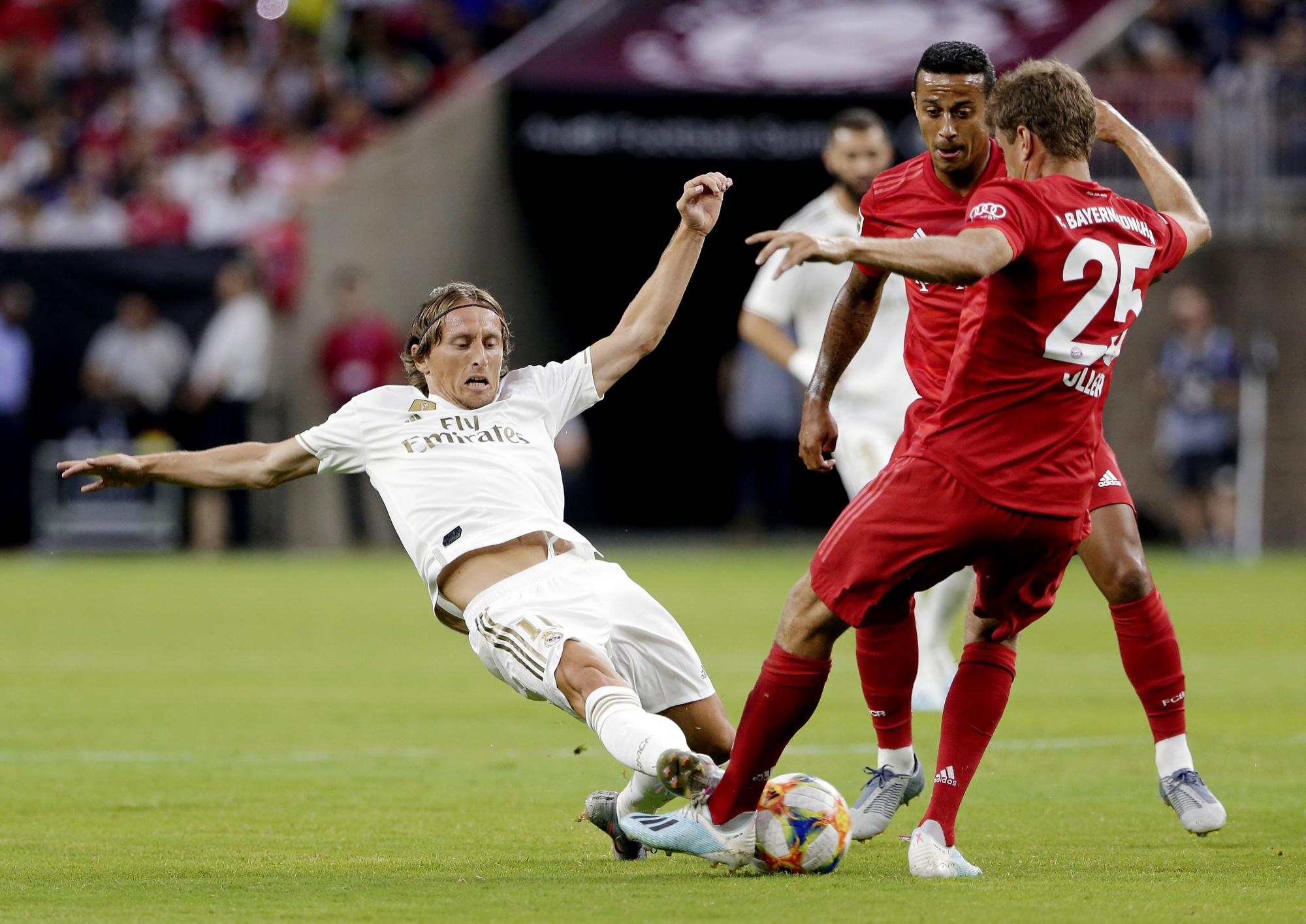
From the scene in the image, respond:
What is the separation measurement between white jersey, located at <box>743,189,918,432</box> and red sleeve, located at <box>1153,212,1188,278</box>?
3386 millimetres

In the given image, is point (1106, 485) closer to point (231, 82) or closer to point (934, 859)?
point (934, 859)

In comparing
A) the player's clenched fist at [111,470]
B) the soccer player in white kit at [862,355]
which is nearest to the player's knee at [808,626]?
the player's clenched fist at [111,470]

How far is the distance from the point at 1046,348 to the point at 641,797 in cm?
172

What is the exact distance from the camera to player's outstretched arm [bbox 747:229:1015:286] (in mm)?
4613

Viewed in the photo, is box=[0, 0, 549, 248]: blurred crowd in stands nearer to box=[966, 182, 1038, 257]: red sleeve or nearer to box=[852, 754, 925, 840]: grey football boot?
box=[852, 754, 925, 840]: grey football boot

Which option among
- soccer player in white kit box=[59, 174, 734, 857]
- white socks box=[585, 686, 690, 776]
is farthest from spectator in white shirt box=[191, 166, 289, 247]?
white socks box=[585, 686, 690, 776]

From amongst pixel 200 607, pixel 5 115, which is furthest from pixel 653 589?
pixel 5 115

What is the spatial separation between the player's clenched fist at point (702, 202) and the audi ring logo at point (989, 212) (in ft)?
4.12

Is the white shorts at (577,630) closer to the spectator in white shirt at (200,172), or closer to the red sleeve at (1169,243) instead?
the red sleeve at (1169,243)

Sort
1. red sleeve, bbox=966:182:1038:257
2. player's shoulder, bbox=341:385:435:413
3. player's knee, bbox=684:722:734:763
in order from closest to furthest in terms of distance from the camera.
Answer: red sleeve, bbox=966:182:1038:257, player's knee, bbox=684:722:734:763, player's shoulder, bbox=341:385:435:413

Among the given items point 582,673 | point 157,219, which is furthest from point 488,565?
point 157,219

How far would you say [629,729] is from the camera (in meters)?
5.14

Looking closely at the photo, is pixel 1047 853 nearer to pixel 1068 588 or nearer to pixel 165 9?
pixel 1068 588

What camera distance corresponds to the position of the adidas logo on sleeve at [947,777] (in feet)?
18.2
